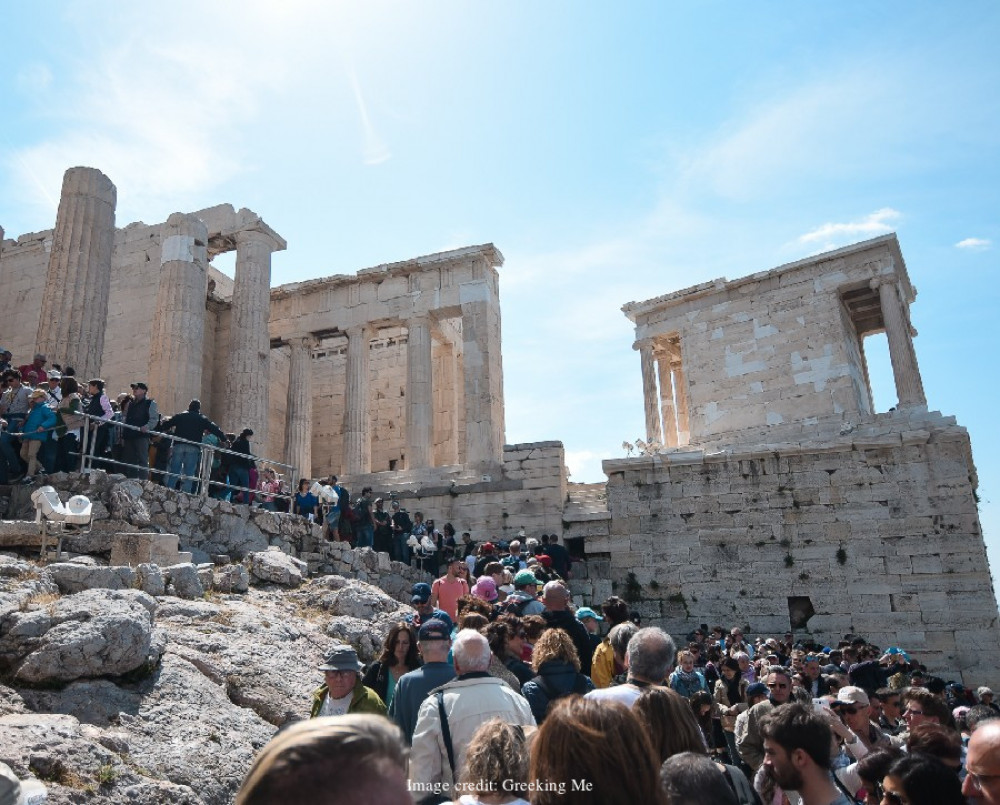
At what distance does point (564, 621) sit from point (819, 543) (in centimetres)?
1122

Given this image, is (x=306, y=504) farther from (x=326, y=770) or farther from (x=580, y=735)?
(x=326, y=770)

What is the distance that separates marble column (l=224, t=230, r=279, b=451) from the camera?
19172mm

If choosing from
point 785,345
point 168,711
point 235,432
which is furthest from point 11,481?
point 785,345

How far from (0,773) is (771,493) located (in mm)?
15616

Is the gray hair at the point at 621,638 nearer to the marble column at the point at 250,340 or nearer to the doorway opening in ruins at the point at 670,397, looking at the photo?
the marble column at the point at 250,340

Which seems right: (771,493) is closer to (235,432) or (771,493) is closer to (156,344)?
(235,432)

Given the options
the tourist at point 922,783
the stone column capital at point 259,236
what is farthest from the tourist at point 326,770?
the stone column capital at point 259,236

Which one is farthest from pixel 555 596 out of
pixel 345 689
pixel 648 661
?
pixel 648 661

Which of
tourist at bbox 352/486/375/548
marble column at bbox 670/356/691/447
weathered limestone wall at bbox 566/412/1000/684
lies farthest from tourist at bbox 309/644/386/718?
marble column at bbox 670/356/691/447

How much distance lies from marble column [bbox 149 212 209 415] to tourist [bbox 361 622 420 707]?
14.5 m

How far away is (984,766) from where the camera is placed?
272 cm

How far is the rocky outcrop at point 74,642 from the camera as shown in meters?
5.34

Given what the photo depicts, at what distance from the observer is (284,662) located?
23.3 ft

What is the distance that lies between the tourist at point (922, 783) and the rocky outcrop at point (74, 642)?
15.6 ft
